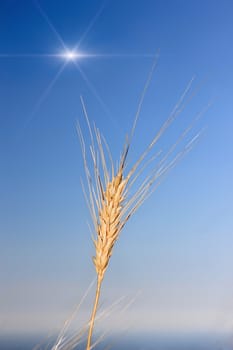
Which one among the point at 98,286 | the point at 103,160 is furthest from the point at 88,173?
the point at 98,286

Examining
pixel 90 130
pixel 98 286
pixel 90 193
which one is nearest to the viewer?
pixel 98 286

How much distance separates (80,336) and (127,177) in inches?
30.3

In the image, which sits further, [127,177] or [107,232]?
[127,177]

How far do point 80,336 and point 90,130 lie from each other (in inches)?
40.8

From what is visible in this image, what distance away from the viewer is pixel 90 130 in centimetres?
243

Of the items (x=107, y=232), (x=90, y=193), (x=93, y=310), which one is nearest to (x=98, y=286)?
(x=93, y=310)

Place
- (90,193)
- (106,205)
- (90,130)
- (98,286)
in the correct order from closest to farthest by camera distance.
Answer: (98,286) → (106,205) → (90,193) → (90,130)

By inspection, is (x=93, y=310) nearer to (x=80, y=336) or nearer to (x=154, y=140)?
(x=80, y=336)

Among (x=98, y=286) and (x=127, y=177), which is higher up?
(x=127, y=177)

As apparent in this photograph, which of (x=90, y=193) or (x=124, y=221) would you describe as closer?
(x=124, y=221)

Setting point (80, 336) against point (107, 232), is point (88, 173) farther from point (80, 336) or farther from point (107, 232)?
point (80, 336)

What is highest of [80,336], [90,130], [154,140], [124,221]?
[90,130]

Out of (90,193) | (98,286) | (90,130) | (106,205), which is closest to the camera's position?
(98,286)

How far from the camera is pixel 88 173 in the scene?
227cm
